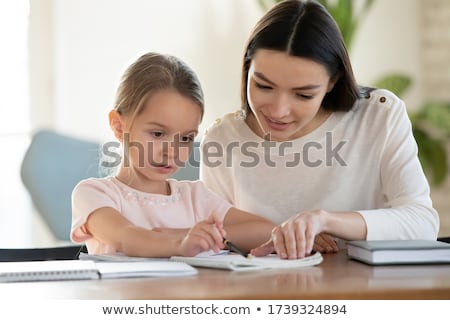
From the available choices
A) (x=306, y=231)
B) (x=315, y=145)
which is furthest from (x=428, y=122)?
(x=306, y=231)

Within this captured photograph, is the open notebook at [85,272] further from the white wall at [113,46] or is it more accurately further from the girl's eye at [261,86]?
the white wall at [113,46]

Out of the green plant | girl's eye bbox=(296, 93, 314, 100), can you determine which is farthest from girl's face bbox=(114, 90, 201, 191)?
the green plant

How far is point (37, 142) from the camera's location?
3.46 meters

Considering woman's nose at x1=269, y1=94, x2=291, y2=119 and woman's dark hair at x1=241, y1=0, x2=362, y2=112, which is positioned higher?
woman's dark hair at x1=241, y1=0, x2=362, y2=112

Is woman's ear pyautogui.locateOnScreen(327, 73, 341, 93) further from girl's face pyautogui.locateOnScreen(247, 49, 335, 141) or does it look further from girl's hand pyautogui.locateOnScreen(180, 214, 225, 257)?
girl's hand pyautogui.locateOnScreen(180, 214, 225, 257)

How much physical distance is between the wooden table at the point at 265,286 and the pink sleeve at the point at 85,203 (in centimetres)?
40

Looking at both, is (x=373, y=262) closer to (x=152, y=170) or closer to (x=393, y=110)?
(x=152, y=170)

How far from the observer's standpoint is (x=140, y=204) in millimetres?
1746

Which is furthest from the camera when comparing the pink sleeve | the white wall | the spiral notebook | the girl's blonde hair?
the white wall

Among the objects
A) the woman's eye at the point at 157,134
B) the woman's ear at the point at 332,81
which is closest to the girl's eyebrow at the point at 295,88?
the woman's ear at the point at 332,81

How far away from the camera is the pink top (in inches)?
65.6

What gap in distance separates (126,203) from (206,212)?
0.65 ft

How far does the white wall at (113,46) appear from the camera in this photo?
14.3 ft
